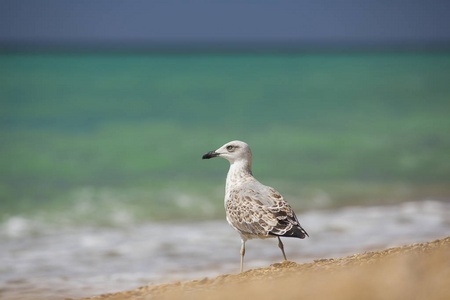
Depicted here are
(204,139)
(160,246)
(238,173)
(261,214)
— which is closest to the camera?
(261,214)

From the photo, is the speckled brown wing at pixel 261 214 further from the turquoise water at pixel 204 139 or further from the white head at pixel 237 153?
the turquoise water at pixel 204 139

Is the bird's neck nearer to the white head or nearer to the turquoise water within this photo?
the white head

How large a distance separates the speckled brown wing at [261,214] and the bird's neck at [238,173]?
0.15m

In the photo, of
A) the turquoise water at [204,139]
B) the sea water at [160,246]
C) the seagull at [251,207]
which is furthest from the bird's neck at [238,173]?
the turquoise water at [204,139]

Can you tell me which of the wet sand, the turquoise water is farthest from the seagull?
the turquoise water

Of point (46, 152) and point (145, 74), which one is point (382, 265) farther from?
point (145, 74)

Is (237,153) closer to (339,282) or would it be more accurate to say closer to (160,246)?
(339,282)

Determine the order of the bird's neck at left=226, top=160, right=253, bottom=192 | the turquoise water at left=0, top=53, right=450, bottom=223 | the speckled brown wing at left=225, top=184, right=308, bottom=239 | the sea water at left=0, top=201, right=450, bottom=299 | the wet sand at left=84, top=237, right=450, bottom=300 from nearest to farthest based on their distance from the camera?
the wet sand at left=84, top=237, right=450, bottom=300 < the speckled brown wing at left=225, top=184, right=308, bottom=239 < the bird's neck at left=226, top=160, right=253, bottom=192 < the sea water at left=0, top=201, right=450, bottom=299 < the turquoise water at left=0, top=53, right=450, bottom=223

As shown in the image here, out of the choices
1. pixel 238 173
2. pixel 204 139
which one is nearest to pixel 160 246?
pixel 238 173

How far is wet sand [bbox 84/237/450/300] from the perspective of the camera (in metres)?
3.09

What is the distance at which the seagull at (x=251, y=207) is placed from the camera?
4484 millimetres

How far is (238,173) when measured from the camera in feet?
16.8

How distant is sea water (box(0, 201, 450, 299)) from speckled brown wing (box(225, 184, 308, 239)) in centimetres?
148

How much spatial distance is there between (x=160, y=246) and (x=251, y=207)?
2.85 m
